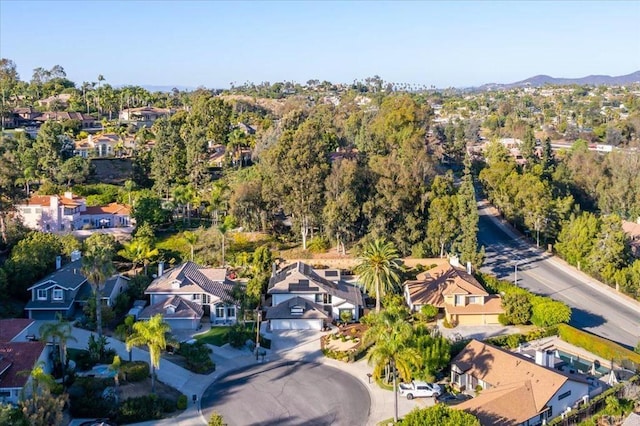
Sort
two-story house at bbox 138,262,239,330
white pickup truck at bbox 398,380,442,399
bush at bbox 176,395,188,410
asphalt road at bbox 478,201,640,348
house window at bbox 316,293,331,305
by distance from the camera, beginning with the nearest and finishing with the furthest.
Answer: bush at bbox 176,395,188,410 < white pickup truck at bbox 398,380,442,399 < two-story house at bbox 138,262,239,330 < asphalt road at bbox 478,201,640,348 < house window at bbox 316,293,331,305

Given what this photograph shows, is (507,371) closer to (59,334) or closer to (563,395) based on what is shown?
(563,395)

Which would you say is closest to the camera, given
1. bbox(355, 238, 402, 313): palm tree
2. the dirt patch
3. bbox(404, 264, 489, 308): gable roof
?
the dirt patch

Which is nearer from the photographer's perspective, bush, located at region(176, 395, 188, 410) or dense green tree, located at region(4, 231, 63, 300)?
bush, located at region(176, 395, 188, 410)

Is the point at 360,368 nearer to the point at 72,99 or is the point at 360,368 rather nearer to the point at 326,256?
the point at 326,256

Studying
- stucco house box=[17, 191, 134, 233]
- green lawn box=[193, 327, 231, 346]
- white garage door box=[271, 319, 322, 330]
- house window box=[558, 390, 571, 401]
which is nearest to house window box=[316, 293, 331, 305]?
white garage door box=[271, 319, 322, 330]

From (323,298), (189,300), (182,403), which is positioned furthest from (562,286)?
(182,403)

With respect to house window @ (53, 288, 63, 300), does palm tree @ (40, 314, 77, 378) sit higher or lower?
higher

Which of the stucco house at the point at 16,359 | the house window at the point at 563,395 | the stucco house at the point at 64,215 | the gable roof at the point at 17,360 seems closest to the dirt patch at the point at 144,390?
the stucco house at the point at 16,359

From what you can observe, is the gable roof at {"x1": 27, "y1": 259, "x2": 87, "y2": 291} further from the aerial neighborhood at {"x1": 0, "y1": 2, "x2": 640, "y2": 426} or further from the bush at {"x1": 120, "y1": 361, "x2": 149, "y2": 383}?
the bush at {"x1": 120, "y1": 361, "x2": 149, "y2": 383}
